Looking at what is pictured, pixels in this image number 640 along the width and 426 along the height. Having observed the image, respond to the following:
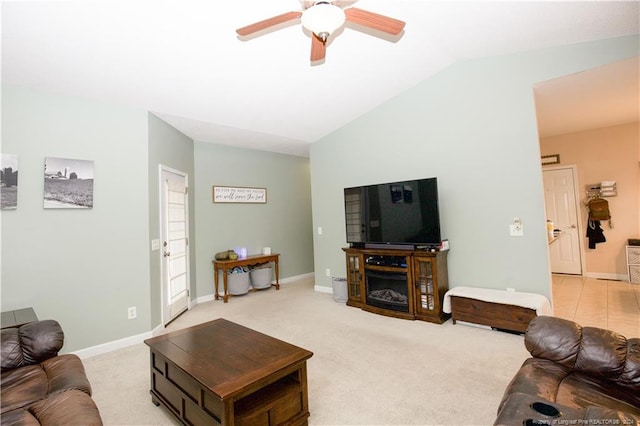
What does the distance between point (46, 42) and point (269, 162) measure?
3.76 m

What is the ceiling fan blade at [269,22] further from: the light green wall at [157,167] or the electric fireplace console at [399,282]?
the electric fireplace console at [399,282]

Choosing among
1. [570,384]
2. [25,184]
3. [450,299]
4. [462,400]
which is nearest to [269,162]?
[25,184]

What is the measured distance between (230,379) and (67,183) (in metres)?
2.68

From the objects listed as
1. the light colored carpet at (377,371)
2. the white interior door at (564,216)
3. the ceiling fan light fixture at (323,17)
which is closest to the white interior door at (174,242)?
the light colored carpet at (377,371)

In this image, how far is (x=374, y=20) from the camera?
1996 mm

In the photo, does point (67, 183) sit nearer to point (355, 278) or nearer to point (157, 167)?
point (157, 167)

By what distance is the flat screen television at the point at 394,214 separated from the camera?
3.61 metres

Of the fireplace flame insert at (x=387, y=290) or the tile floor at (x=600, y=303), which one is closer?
the tile floor at (x=600, y=303)

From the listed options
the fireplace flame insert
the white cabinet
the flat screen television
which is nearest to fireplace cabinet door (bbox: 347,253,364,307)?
the fireplace flame insert

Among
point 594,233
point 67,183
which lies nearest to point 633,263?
point 594,233

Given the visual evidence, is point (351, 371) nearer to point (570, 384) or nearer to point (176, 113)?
point (570, 384)

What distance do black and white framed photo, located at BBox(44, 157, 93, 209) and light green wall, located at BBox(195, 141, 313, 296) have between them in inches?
77.2

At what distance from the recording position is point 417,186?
3715 millimetres

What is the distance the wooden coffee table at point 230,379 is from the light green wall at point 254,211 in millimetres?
3020
